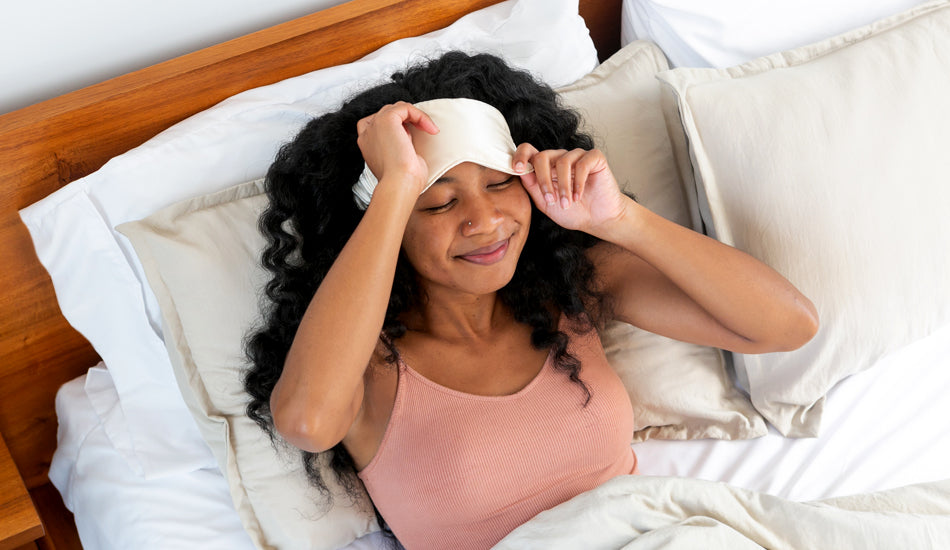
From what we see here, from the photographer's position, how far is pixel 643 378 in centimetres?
147

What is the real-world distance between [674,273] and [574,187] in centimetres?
21

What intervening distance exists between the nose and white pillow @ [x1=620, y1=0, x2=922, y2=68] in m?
0.72

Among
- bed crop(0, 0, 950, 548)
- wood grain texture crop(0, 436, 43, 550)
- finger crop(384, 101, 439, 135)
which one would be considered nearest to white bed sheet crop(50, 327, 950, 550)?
bed crop(0, 0, 950, 548)

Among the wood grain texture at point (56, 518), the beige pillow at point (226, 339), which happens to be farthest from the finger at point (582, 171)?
the wood grain texture at point (56, 518)

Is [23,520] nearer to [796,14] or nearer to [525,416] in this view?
[525,416]

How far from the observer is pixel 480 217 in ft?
3.69

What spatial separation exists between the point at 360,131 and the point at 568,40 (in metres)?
0.55

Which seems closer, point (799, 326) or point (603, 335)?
point (799, 326)

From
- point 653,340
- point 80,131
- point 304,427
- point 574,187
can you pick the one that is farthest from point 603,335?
point 80,131

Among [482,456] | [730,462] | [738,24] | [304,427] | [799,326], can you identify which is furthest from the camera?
[738,24]

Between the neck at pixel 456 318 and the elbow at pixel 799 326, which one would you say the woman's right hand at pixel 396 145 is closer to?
the neck at pixel 456 318

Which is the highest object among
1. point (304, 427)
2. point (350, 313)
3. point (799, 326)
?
point (350, 313)

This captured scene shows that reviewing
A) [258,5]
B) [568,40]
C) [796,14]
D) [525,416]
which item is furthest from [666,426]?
[258,5]

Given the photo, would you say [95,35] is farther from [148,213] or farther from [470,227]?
[470,227]
